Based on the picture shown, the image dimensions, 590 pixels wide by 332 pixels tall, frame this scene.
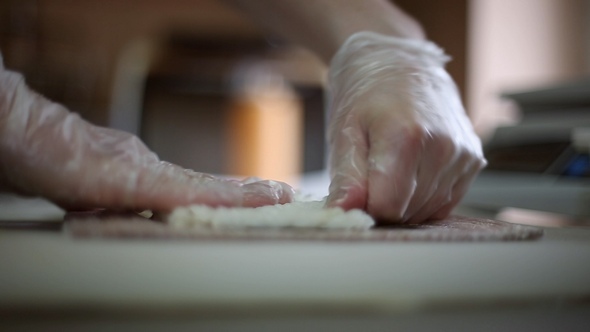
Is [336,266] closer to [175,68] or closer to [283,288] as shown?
[283,288]

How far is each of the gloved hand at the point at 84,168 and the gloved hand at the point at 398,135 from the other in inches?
3.6

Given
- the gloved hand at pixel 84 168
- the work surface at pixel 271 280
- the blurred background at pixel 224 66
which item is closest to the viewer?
the work surface at pixel 271 280

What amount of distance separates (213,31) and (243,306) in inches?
95.9

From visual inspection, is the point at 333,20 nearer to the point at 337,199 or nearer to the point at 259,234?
the point at 337,199

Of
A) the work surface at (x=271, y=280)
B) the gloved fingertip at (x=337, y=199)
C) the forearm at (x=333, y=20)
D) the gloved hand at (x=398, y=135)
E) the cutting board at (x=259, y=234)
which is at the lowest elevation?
the work surface at (x=271, y=280)

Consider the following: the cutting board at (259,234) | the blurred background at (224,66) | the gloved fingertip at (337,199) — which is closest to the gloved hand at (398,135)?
the gloved fingertip at (337,199)

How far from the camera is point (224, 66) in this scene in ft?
7.87

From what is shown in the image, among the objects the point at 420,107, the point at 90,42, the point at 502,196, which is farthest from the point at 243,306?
the point at 90,42

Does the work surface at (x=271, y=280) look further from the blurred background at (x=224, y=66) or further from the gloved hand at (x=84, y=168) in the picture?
the blurred background at (x=224, y=66)

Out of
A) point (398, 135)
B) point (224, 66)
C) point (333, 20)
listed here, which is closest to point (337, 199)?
point (398, 135)

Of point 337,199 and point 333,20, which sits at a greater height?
point 333,20

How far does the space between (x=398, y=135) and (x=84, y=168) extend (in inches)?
9.6

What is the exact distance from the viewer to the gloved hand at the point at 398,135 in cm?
45

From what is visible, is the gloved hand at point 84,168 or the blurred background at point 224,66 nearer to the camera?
the gloved hand at point 84,168
